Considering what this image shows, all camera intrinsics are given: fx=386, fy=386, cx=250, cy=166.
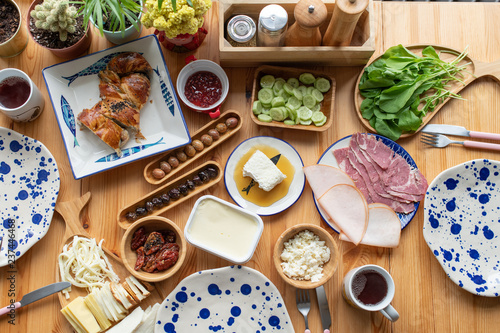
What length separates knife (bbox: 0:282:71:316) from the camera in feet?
6.10

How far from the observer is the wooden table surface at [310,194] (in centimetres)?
194

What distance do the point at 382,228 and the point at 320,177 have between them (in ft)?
1.29

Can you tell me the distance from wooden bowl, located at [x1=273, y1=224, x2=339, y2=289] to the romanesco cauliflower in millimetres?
1051

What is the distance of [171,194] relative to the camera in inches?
76.9

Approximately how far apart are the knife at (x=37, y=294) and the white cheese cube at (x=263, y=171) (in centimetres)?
104

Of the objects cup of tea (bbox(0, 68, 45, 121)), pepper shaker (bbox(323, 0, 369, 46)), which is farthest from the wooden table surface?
pepper shaker (bbox(323, 0, 369, 46))

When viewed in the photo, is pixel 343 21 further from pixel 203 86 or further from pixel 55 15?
pixel 55 15

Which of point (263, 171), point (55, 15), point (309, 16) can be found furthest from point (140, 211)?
point (309, 16)

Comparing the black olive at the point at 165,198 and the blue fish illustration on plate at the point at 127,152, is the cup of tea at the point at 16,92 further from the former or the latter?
the black olive at the point at 165,198

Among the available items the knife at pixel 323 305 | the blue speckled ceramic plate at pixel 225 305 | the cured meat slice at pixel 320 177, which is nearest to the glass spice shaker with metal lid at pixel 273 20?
the cured meat slice at pixel 320 177

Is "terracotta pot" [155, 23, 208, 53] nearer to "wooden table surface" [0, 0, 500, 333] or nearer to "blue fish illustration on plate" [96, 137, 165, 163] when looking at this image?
"wooden table surface" [0, 0, 500, 333]

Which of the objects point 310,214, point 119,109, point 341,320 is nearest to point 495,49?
point 310,214

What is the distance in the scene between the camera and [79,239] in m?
1.91

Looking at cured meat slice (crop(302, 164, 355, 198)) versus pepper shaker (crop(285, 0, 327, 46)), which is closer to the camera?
pepper shaker (crop(285, 0, 327, 46))
